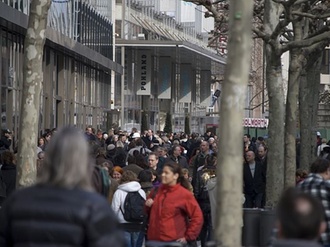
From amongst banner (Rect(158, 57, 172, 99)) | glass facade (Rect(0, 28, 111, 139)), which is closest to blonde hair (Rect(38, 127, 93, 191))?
glass facade (Rect(0, 28, 111, 139))

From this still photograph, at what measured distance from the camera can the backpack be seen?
50.2 ft

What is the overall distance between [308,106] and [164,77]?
3833cm

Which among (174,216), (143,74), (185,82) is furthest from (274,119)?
(185,82)

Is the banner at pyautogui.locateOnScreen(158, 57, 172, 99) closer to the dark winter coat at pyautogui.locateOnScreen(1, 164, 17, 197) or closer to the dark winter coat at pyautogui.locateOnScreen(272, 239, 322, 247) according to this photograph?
the dark winter coat at pyautogui.locateOnScreen(1, 164, 17, 197)

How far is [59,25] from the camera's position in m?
39.6

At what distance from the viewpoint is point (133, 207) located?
15305 mm

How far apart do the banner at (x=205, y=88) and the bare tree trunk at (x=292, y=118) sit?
55527 millimetres

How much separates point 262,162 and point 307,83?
26.6 feet

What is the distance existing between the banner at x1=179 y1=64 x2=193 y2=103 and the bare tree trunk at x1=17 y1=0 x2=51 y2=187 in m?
57.2

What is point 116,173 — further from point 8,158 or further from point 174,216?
point 174,216

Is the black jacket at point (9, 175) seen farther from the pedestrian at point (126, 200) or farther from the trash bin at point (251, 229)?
the trash bin at point (251, 229)

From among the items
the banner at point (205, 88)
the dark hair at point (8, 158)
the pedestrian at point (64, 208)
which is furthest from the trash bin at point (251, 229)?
the banner at point (205, 88)

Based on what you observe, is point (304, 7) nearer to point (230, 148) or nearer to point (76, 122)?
point (230, 148)

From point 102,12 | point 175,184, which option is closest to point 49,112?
point 102,12
